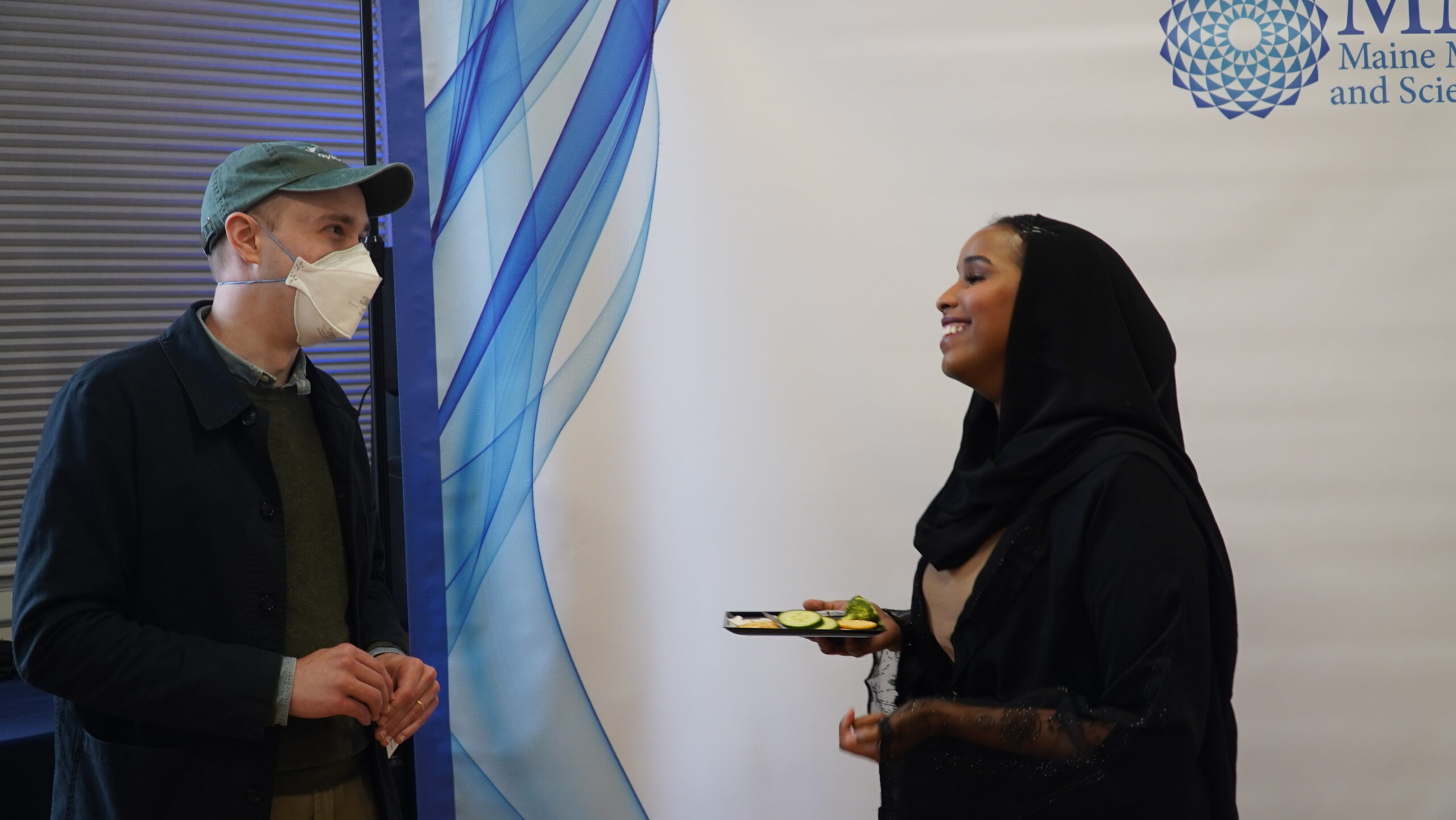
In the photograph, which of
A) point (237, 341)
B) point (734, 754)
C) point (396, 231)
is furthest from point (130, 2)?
point (734, 754)

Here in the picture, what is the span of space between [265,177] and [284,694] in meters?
0.84

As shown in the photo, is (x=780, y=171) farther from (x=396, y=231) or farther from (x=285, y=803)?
(x=285, y=803)

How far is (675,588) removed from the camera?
2.47m

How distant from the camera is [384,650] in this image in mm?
1863

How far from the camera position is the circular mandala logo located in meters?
2.54

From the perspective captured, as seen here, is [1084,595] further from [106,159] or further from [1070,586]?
[106,159]

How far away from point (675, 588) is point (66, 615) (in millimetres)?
1286

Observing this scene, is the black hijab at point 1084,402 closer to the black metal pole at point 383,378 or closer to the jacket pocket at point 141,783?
the jacket pocket at point 141,783

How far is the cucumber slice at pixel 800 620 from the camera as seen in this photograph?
1.86 meters

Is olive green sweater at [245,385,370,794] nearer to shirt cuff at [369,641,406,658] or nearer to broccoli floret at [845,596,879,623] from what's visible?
shirt cuff at [369,641,406,658]

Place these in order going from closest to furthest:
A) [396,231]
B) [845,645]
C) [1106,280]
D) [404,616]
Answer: [1106,280], [845,645], [396,231], [404,616]

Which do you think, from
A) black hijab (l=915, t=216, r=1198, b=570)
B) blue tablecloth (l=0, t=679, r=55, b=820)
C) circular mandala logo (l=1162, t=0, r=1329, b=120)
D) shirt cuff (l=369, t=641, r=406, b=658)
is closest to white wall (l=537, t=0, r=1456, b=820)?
circular mandala logo (l=1162, t=0, r=1329, b=120)

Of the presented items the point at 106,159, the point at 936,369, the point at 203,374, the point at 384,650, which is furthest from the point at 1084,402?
the point at 106,159

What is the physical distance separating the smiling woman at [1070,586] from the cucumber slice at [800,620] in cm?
15
